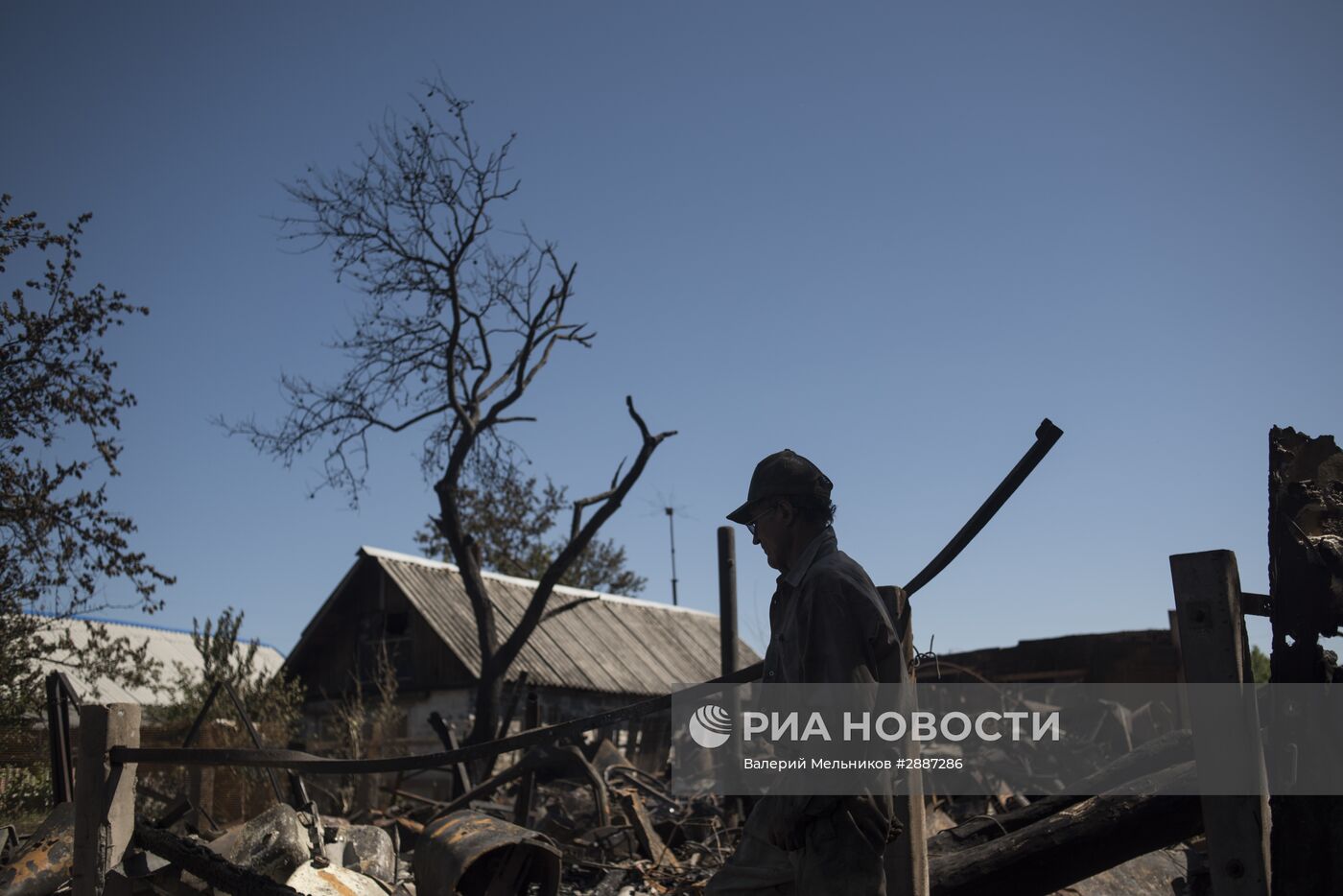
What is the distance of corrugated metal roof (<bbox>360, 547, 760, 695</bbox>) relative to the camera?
2358cm

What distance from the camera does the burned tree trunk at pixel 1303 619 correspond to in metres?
2.68

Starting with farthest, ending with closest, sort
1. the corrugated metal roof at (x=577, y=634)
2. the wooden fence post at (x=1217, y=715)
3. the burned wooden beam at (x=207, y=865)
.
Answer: the corrugated metal roof at (x=577, y=634) → the burned wooden beam at (x=207, y=865) → the wooden fence post at (x=1217, y=715)

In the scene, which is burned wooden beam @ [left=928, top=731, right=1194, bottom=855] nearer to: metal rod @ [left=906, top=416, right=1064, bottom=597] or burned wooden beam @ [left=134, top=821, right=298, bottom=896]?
metal rod @ [left=906, top=416, right=1064, bottom=597]

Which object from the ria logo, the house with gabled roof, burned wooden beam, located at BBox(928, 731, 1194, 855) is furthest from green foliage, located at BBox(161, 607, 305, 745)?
burned wooden beam, located at BBox(928, 731, 1194, 855)

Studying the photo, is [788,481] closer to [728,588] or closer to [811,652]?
[811,652]

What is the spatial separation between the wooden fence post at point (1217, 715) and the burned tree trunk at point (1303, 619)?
94 mm

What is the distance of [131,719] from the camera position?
4.17 meters

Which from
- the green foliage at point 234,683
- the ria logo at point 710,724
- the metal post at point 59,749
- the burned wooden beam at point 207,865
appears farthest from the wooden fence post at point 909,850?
the green foliage at point 234,683

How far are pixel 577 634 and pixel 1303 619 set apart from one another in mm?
24003

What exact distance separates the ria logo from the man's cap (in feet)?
8.21

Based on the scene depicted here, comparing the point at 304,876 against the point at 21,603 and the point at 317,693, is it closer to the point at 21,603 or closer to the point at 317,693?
the point at 21,603

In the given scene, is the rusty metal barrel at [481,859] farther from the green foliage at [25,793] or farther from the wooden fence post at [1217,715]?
the green foliage at [25,793]

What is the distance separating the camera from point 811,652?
9.34 feet

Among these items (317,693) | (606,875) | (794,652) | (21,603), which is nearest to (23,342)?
(21,603)
